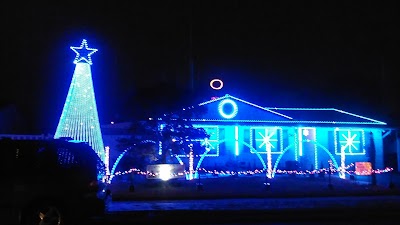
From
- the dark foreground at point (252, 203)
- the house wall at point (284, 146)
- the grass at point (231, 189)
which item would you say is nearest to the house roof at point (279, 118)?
the house wall at point (284, 146)

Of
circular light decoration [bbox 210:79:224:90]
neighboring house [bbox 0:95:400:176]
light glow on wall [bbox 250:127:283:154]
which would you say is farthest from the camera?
circular light decoration [bbox 210:79:224:90]

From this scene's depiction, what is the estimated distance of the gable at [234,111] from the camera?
31344 millimetres

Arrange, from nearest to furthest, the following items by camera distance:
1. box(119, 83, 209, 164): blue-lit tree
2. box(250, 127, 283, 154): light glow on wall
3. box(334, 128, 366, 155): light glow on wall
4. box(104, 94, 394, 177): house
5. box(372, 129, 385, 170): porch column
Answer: box(119, 83, 209, 164): blue-lit tree < box(104, 94, 394, 177): house < box(250, 127, 283, 154): light glow on wall < box(334, 128, 366, 155): light glow on wall < box(372, 129, 385, 170): porch column

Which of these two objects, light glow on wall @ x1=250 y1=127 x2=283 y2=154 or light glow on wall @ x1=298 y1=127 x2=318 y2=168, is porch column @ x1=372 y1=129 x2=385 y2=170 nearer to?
light glow on wall @ x1=298 y1=127 x2=318 y2=168

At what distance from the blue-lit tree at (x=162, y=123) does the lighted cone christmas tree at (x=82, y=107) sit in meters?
1.74

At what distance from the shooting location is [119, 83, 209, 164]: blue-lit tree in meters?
24.8

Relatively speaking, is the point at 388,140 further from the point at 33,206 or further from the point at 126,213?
the point at 33,206

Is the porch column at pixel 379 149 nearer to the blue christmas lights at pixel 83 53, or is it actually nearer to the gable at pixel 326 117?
the gable at pixel 326 117

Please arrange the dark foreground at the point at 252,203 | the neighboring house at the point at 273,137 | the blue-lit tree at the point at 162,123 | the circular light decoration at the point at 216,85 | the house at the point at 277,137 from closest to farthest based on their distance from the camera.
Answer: the dark foreground at the point at 252,203 < the blue-lit tree at the point at 162,123 < the neighboring house at the point at 273,137 < the house at the point at 277,137 < the circular light decoration at the point at 216,85

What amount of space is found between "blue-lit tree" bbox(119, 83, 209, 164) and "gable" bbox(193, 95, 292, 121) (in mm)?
5330

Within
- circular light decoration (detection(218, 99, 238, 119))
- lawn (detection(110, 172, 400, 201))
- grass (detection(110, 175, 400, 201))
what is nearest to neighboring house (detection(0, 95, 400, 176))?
circular light decoration (detection(218, 99, 238, 119))

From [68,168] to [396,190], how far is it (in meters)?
15.7

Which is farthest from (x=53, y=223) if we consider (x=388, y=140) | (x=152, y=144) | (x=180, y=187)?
(x=388, y=140)

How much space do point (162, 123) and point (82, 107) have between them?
4165 millimetres
